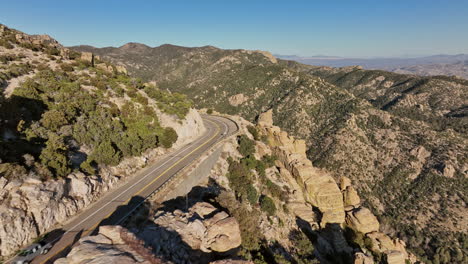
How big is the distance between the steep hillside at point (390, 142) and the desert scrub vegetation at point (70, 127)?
62.6 metres

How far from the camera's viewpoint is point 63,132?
24.1 meters

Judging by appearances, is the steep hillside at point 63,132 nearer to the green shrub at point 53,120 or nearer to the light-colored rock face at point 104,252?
the green shrub at point 53,120

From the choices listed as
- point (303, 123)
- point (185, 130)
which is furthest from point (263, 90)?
point (185, 130)

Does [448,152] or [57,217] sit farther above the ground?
[57,217]

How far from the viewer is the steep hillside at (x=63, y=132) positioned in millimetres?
15719

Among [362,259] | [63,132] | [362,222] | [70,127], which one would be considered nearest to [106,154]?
[63,132]

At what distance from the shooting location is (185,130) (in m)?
39.5

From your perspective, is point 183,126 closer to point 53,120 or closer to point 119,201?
point 53,120

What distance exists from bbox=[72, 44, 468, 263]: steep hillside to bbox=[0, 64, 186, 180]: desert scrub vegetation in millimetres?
62636

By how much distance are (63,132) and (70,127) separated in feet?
3.25

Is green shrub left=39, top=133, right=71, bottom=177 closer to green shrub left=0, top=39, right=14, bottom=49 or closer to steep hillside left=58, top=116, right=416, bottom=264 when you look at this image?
steep hillside left=58, top=116, right=416, bottom=264

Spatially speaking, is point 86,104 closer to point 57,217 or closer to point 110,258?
point 57,217

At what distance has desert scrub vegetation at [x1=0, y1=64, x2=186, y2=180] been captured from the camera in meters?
19.2

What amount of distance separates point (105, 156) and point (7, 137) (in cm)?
852
